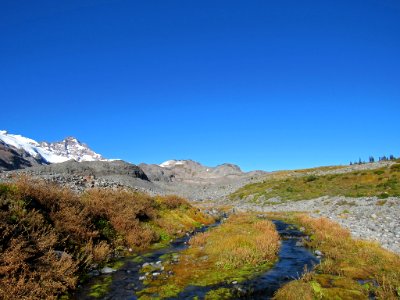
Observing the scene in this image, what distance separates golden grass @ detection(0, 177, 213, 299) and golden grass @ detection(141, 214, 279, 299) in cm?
392

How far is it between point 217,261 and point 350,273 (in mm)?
6739

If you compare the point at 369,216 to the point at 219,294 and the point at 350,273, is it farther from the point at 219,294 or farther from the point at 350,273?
the point at 219,294

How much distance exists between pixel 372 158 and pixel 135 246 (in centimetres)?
15232

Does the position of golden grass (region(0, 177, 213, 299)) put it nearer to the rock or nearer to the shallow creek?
the rock

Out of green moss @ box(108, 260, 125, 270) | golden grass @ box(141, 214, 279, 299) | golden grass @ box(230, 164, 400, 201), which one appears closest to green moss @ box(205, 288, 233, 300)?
golden grass @ box(141, 214, 279, 299)

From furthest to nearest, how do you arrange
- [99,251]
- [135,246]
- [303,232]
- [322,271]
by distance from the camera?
1. [303,232]
2. [135,246]
3. [99,251]
4. [322,271]

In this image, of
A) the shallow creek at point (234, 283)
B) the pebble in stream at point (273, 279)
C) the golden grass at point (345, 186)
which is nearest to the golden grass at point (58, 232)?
the shallow creek at point (234, 283)

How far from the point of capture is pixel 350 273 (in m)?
15.8

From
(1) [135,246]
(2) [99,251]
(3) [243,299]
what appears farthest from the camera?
(1) [135,246]

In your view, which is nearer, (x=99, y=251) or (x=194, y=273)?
(x=194, y=273)

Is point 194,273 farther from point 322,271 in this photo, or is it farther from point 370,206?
point 370,206

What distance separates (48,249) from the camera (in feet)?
50.9

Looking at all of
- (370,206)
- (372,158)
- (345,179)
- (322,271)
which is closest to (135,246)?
(322,271)

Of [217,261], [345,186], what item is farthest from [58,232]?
[345,186]
